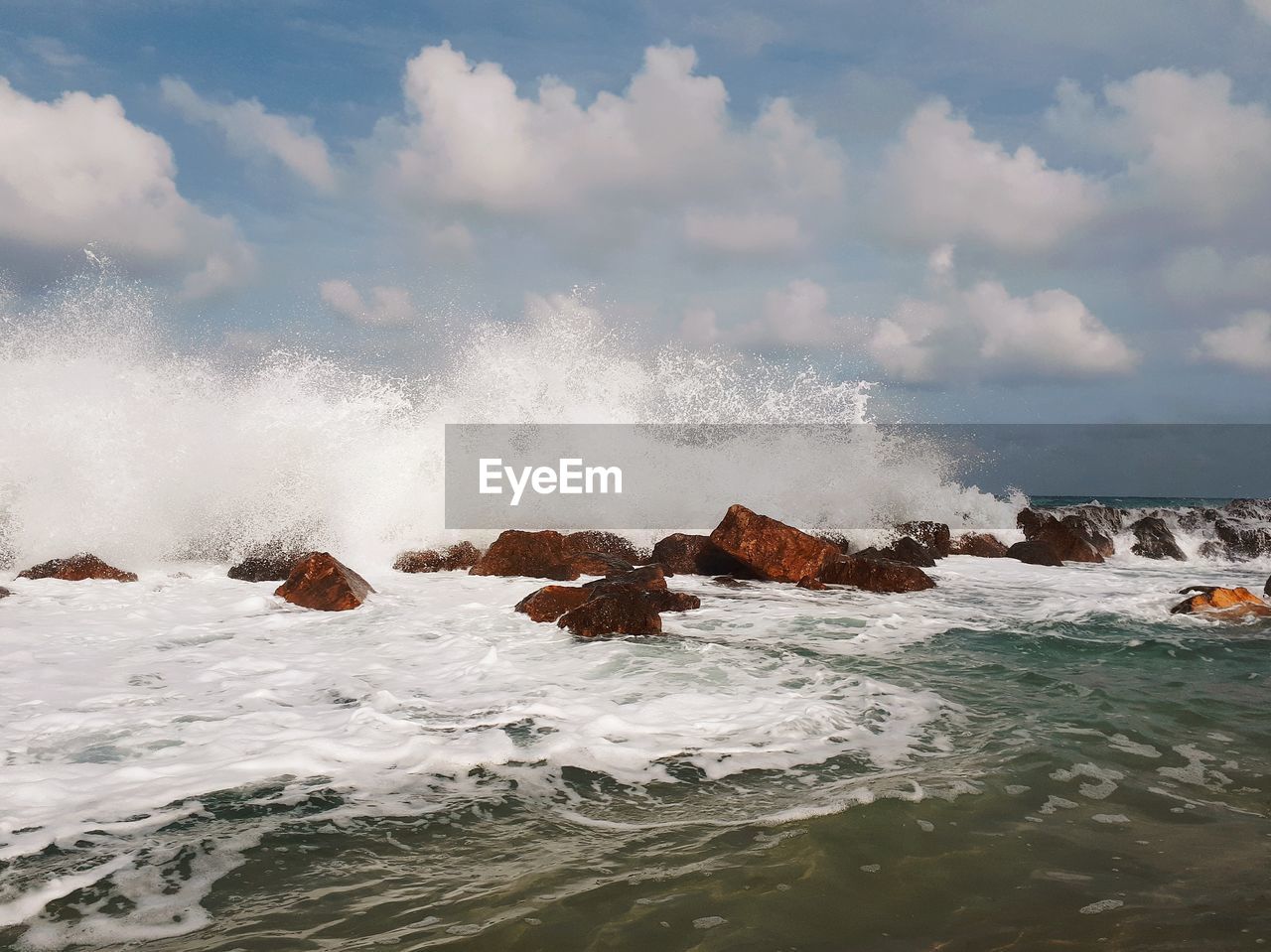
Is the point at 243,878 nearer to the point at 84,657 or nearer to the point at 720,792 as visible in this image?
the point at 720,792

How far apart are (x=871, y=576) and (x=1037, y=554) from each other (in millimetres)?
4959

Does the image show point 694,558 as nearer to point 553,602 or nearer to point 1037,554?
point 553,602

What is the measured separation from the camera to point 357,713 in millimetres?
4152

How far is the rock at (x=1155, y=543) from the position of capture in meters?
14.7

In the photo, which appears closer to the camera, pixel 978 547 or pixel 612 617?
pixel 612 617

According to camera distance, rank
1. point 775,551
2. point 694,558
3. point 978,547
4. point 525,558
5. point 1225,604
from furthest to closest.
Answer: point 978,547, point 694,558, point 525,558, point 775,551, point 1225,604

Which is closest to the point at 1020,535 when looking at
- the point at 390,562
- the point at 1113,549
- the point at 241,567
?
the point at 1113,549

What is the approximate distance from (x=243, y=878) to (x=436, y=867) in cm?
59

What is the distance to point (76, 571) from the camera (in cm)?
827

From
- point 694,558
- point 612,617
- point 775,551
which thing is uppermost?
point 775,551

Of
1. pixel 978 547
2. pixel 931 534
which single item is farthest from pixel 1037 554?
pixel 931 534

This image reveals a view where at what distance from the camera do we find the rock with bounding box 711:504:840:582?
9055 mm

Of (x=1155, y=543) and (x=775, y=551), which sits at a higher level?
(x=775, y=551)

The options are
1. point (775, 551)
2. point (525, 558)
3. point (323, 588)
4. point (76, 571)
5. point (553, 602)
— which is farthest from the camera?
point (525, 558)
